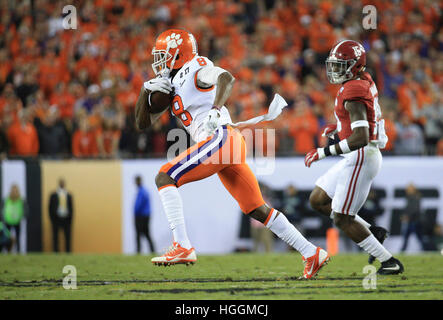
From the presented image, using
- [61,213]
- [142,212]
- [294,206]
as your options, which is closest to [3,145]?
[61,213]

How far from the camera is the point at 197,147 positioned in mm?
5672

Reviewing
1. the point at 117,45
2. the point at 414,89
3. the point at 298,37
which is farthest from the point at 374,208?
the point at 117,45

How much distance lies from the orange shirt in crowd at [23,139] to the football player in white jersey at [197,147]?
20.8 feet

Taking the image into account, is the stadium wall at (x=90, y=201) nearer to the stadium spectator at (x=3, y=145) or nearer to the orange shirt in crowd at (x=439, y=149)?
the stadium spectator at (x=3, y=145)

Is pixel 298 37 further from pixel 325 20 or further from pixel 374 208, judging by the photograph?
pixel 374 208

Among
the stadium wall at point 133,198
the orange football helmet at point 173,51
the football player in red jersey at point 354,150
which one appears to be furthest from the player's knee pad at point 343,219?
the stadium wall at point 133,198

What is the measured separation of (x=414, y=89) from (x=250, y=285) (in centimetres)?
916

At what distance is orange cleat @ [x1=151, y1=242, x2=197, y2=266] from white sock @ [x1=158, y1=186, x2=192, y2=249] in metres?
0.04

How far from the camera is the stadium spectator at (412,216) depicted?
11797 millimetres

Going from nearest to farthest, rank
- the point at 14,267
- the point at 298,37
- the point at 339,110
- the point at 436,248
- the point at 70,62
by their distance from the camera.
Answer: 1. the point at 339,110
2. the point at 14,267
3. the point at 436,248
4. the point at 70,62
5. the point at 298,37

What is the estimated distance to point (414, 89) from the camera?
1377cm
